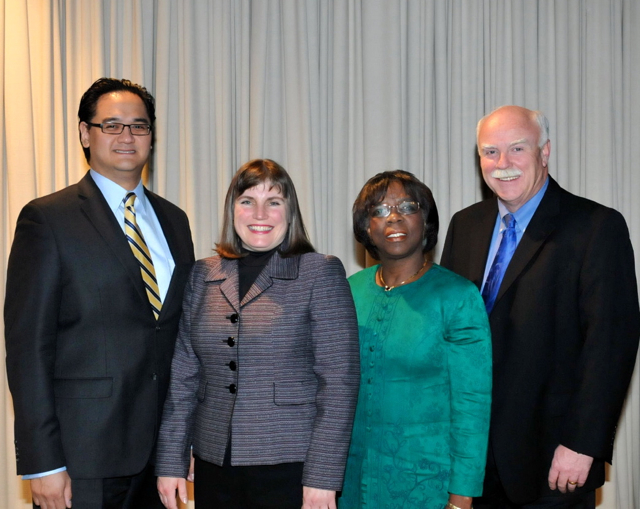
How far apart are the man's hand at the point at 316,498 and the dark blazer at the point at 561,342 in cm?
68

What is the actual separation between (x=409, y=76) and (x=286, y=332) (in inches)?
79.5

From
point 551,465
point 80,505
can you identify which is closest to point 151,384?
point 80,505

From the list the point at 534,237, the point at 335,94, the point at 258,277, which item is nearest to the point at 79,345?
the point at 258,277

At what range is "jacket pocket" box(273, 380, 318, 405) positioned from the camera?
2.02 metres

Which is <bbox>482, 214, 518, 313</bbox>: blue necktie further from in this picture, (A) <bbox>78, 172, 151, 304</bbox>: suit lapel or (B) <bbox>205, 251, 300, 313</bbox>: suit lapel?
(A) <bbox>78, 172, 151, 304</bbox>: suit lapel

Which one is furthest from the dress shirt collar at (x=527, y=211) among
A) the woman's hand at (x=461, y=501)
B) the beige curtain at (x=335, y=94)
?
the beige curtain at (x=335, y=94)

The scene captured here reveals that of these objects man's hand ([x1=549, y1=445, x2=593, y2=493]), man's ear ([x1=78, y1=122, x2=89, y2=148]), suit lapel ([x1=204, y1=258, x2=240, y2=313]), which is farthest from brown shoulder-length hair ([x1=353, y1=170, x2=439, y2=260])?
man's ear ([x1=78, y1=122, x2=89, y2=148])

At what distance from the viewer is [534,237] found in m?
2.35

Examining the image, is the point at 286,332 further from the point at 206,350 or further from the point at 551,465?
the point at 551,465

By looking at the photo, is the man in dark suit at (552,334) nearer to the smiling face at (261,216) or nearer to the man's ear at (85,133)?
the smiling face at (261,216)

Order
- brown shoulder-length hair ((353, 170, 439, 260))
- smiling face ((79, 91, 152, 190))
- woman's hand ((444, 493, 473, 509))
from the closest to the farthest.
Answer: woman's hand ((444, 493, 473, 509)), brown shoulder-length hair ((353, 170, 439, 260)), smiling face ((79, 91, 152, 190))

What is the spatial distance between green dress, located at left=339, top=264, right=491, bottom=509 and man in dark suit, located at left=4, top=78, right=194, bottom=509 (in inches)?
29.3

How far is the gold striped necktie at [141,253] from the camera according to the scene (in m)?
2.31

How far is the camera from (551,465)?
2238 mm
